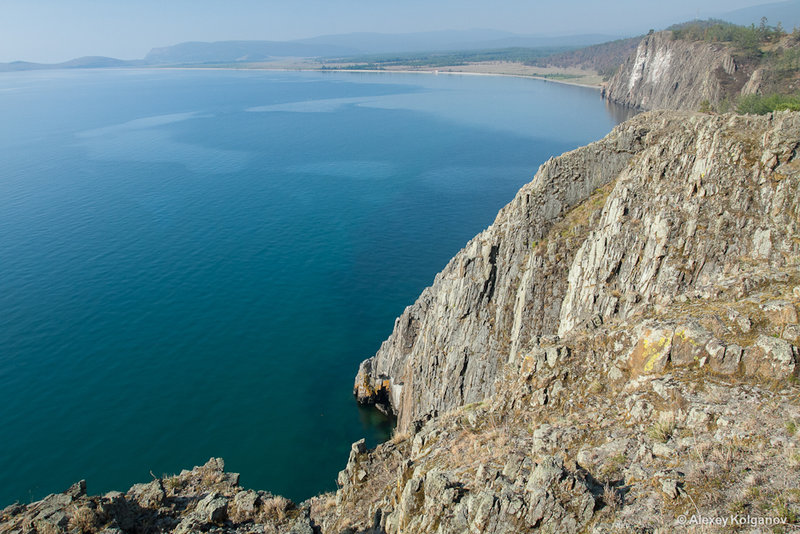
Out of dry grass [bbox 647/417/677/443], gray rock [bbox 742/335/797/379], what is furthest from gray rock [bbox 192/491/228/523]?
gray rock [bbox 742/335/797/379]

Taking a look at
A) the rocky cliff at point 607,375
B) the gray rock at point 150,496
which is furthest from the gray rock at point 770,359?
the gray rock at point 150,496

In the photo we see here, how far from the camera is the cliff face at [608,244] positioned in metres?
30.5

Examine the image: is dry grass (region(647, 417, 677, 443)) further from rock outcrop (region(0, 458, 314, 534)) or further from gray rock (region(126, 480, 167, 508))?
gray rock (region(126, 480, 167, 508))

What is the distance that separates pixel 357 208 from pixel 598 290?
3057 inches

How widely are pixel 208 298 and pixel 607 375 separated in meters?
61.3

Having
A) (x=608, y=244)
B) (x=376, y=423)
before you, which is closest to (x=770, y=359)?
(x=608, y=244)

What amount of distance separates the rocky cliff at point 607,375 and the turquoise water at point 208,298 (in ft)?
64.8

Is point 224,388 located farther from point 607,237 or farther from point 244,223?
point 244,223

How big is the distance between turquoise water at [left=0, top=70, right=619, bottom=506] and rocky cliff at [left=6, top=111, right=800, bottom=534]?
19748mm

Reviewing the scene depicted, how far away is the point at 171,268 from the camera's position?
7844 cm

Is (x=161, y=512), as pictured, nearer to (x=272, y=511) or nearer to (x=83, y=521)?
(x=83, y=521)

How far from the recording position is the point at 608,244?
3403cm

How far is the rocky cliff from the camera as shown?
51.0ft

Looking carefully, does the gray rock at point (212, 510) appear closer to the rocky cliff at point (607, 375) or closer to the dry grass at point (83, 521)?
the rocky cliff at point (607, 375)
